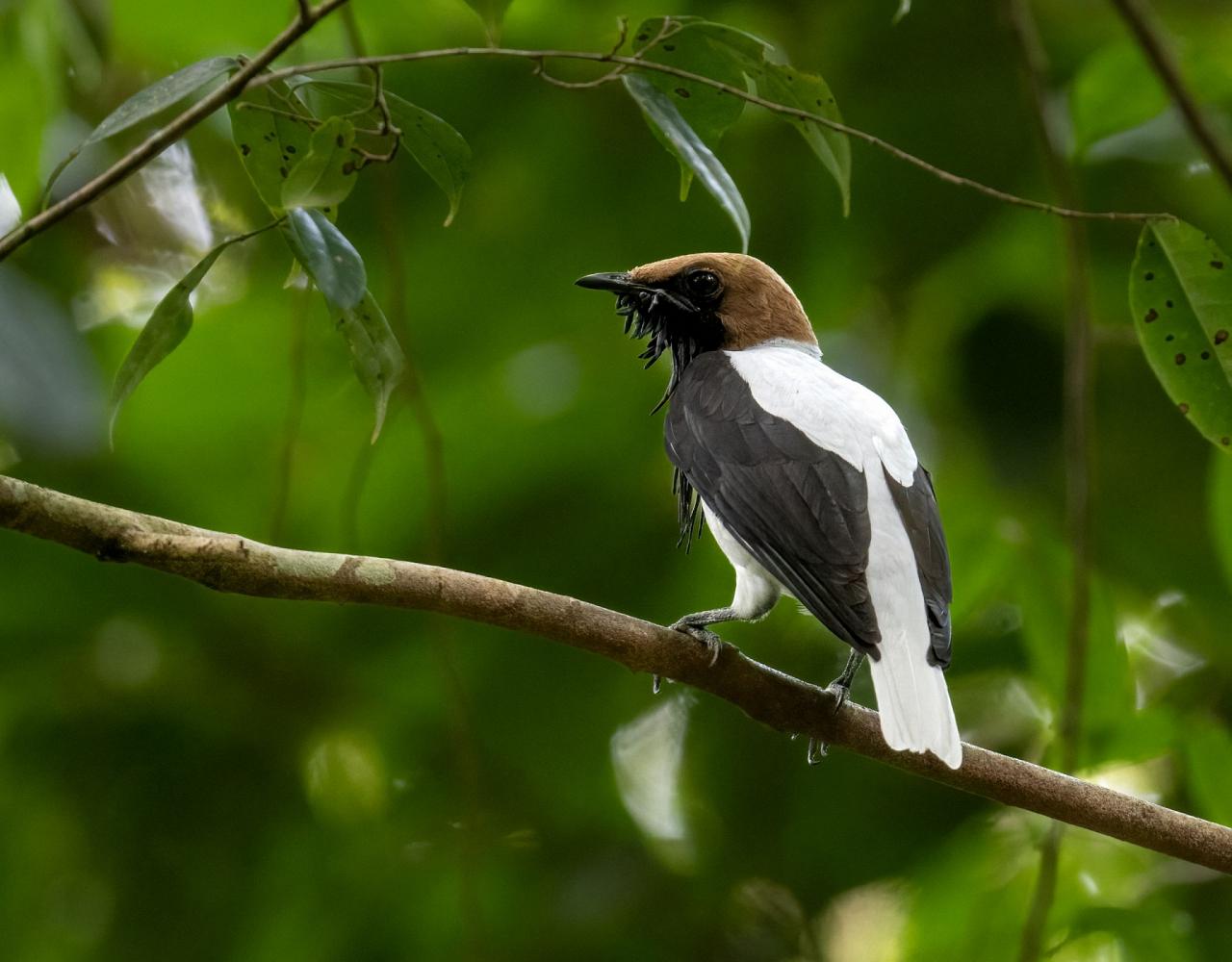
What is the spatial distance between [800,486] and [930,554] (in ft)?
0.85

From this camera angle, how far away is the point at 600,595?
11.9ft

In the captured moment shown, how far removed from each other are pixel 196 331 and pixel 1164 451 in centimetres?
269

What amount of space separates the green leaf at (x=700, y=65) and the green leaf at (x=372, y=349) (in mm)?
492

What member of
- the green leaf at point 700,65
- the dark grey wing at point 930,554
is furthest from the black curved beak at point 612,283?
the green leaf at point 700,65

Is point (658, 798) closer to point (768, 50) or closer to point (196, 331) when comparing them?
point (196, 331)

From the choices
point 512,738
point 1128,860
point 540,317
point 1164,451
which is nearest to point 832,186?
point 540,317

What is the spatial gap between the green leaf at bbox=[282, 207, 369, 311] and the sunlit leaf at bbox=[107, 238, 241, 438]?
11cm

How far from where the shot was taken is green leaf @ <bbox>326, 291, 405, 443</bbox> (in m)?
1.75

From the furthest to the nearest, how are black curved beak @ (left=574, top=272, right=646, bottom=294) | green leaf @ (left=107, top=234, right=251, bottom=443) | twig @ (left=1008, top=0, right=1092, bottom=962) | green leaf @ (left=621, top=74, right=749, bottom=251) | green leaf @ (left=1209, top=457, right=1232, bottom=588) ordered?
black curved beak @ (left=574, top=272, right=646, bottom=294), green leaf @ (left=1209, top=457, right=1232, bottom=588), twig @ (left=1008, top=0, right=1092, bottom=962), green leaf @ (left=621, top=74, right=749, bottom=251), green leaf @ (left=107, top=234, right=251, bottom=443)

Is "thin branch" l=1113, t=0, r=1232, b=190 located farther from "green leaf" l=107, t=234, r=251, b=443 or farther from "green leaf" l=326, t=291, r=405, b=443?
"green leaf" l=107, t=234, r=251, b=443

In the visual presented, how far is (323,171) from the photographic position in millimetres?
1675

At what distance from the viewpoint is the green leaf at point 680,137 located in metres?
1.82

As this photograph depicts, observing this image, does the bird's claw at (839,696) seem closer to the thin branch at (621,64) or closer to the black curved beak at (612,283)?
the thin branch at (621,64)

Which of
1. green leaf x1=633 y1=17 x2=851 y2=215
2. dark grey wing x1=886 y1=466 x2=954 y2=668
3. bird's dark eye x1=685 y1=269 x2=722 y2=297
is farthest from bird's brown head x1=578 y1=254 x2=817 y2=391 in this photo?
green leaf x1=633 y1=17 x2=851 y2=215
